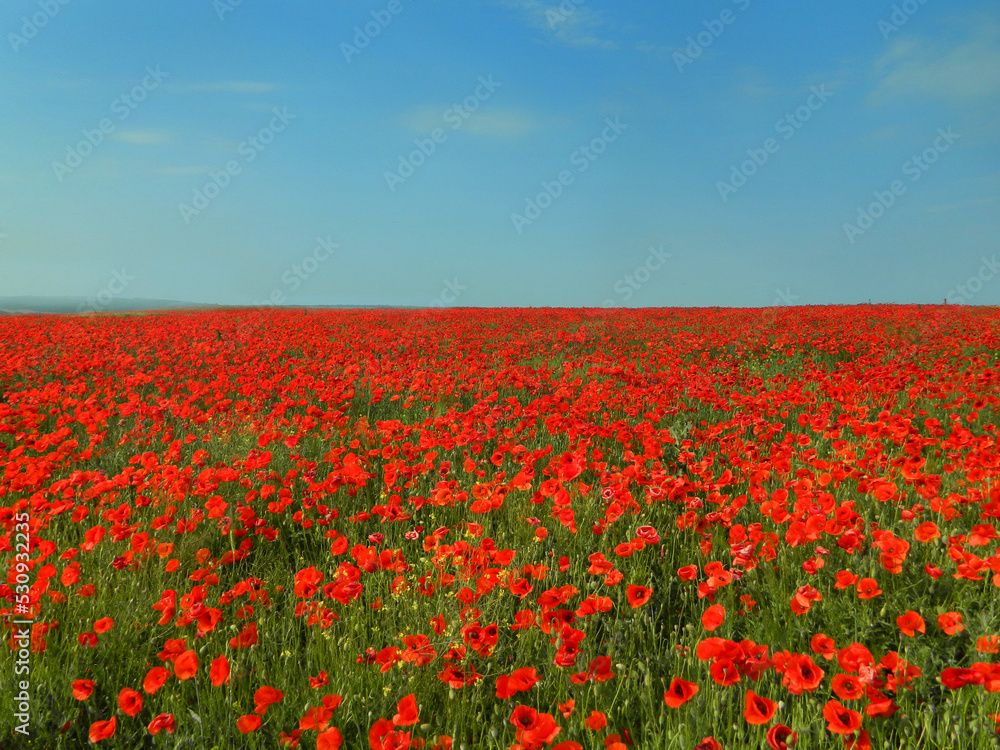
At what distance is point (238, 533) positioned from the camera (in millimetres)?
3412

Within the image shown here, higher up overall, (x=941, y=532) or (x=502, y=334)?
(x=502, y=334)

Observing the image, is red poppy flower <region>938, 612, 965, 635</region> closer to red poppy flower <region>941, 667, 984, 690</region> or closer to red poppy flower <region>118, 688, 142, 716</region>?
red poppy flower <region>941, 667, 984, 690</region>

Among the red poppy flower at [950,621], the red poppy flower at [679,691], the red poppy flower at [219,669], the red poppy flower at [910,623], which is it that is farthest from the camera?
the red poppy flower at [950,621]

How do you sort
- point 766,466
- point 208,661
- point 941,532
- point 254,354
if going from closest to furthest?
point 208,661, point 941,532, point 766,466, point 254,354

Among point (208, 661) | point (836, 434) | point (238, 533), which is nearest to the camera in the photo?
point (208, 661)

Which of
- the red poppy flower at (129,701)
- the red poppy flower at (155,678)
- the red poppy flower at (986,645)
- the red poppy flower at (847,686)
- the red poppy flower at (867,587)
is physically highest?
the red poppy flower at (867,587)

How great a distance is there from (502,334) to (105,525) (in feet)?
38.4

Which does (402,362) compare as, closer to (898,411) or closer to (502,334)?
(502,334)

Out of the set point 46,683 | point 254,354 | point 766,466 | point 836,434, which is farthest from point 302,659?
point 254,354

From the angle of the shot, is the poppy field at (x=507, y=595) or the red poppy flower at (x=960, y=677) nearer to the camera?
the red poppy flower at (x=960, y=677)

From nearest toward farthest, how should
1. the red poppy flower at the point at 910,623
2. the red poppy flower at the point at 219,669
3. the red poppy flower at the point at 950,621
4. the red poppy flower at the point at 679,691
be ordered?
the red poppy flower at the point at 679,691 → the red poppy flower at the point at 219,669 → the red poppy flower at the point at 910,623 → the red poppy flower at the point at 950,621

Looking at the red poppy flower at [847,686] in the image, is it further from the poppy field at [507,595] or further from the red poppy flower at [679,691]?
the red poppy flower at [679,691]

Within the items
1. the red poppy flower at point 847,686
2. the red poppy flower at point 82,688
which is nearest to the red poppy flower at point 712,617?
the red poppy flower at point 847,686

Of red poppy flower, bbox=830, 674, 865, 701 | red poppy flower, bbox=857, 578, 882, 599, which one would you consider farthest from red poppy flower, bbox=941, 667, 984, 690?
red poppy flower, bbox=857, 578, 882, 599
